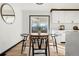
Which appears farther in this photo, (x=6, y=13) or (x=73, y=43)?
(x=6, y=13)

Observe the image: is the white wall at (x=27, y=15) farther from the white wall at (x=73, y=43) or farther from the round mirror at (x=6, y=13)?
the white wall at (x=73, y=43)

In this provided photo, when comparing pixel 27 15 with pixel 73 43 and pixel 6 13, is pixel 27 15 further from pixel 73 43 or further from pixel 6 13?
pixel 73 43

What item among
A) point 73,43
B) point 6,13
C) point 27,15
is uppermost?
point 27,15

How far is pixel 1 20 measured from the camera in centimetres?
381

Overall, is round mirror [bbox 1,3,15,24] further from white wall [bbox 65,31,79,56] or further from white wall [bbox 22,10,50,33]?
white wall [bbox 22,10,50,33]

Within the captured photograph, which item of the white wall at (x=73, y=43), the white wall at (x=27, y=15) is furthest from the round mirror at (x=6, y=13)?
the white wall at (x=27, y=15)

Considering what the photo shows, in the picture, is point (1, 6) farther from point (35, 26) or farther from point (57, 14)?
point (35, 26)

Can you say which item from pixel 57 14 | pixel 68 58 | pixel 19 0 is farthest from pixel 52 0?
pixel 57 14

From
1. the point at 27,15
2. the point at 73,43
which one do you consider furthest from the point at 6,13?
the point at 27,15

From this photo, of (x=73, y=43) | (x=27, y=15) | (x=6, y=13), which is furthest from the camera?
(x=27, y=15)

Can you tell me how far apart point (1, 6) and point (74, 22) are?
4.86m

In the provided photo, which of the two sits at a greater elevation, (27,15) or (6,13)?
(27,15)

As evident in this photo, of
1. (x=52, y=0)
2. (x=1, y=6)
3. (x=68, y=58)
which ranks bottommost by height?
(x=68, y=58)

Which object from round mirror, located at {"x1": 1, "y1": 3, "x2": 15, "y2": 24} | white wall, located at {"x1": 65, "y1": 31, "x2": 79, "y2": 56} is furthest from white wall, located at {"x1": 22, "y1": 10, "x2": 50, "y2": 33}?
white wall, located at {"x1": 65, "y1": 31, "x2": 79, "y2": 56}
